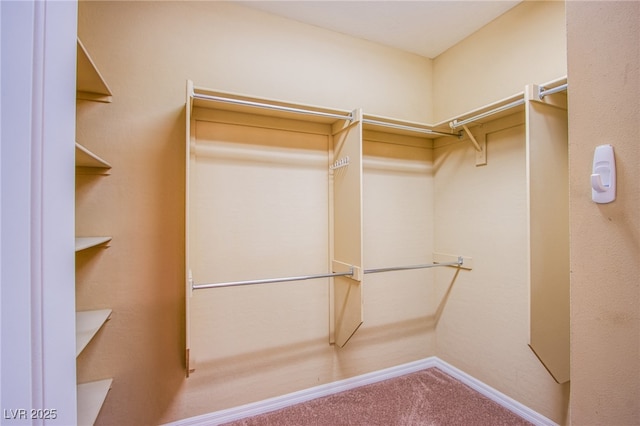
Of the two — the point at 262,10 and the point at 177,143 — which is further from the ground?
the point at 262,10

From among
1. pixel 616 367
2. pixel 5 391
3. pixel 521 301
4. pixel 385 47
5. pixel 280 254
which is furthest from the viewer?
pixel 385 47

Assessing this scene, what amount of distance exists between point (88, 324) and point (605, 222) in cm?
210

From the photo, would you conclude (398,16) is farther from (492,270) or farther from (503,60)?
(492,270)

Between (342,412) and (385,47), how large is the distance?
291 cm

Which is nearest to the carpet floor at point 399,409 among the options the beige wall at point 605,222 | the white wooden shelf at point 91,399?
the white wooden shelf at point 91,399

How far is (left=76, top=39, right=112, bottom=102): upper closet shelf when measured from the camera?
1.29 m

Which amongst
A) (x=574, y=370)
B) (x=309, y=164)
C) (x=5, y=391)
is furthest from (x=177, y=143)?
(x=574, y=370)

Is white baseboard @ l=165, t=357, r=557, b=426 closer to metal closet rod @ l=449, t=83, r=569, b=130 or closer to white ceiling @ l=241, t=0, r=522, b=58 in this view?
metal closet rod @ l=449, t=83, r=569, b=130

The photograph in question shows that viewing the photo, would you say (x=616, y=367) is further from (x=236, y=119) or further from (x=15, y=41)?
(x=236, y=119)

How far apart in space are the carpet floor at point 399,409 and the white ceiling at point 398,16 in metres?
2.86

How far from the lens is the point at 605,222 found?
0.66 meters

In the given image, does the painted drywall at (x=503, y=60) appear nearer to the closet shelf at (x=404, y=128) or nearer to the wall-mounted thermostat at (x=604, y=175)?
the closet shelf at (x=404, y=128)

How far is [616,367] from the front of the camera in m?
0.64

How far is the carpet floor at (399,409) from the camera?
192 cm
